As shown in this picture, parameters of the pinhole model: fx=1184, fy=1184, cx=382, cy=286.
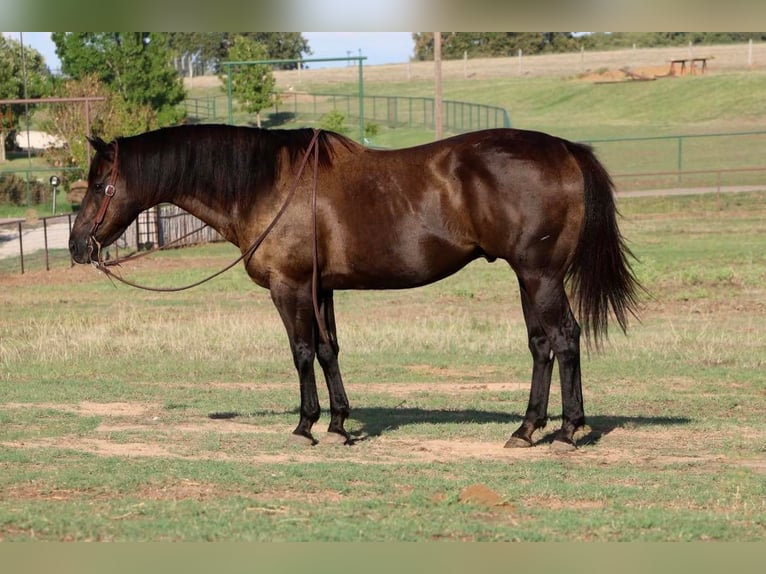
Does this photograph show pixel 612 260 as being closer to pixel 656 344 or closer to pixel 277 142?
A: pixel 277 142

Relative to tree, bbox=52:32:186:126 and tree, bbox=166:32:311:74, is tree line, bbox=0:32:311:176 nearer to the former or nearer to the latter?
tree, bbox=52:32:186:126

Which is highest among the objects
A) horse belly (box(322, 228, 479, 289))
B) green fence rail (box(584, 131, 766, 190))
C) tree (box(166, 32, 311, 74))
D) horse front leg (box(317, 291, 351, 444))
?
tree (box(166, 32, 311, 74))

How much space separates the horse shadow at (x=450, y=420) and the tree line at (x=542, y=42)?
83508 millimetres

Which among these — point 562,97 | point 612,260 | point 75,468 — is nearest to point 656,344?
point 612,260

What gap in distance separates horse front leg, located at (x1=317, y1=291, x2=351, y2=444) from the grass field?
230 mm

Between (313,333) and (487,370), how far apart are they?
16.1 feet

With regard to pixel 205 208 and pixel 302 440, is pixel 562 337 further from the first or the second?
pixel 205 208

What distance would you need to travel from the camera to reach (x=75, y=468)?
27.7 ft

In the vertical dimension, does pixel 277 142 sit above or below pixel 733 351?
above

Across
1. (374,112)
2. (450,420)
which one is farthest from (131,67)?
(450,420)

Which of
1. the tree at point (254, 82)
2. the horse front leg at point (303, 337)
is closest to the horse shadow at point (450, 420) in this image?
the horse front leg at point (303, 337)

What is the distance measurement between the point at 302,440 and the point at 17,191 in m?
45.6

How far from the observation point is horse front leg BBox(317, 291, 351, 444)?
9.70m

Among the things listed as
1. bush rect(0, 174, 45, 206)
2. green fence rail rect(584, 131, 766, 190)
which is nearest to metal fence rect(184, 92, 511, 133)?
green fence rail rect(584, 131, 766, 190)
